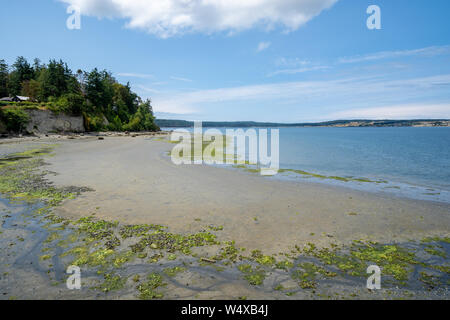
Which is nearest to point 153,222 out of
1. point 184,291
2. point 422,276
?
point 184,291

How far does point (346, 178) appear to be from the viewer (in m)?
19.7

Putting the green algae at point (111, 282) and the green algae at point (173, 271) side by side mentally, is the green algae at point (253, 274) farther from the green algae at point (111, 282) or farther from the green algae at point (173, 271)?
the green algae at point (111, 282)

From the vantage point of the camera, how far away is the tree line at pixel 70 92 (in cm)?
6339

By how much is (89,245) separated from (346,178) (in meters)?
19.7

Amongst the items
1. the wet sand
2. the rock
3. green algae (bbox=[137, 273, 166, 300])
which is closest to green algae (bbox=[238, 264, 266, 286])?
the wet sand

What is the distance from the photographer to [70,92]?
69.1 metres

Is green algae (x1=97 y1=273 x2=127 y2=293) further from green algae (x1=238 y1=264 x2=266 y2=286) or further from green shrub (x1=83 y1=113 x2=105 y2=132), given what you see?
green shrub (x1=83 y1=113 x2=105 y2=132)

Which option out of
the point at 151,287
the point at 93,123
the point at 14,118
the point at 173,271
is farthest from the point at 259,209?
the point at 93,123

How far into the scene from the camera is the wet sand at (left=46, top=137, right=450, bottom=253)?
8711 millimetres

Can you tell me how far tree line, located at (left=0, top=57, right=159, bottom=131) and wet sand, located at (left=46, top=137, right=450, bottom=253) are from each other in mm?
59021

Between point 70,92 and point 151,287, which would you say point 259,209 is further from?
point 70,92

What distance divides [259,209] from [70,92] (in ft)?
262
